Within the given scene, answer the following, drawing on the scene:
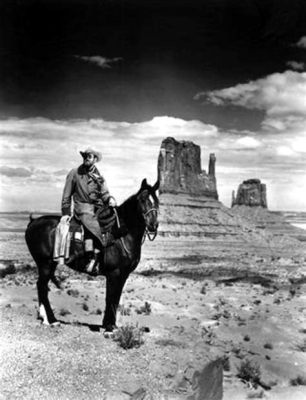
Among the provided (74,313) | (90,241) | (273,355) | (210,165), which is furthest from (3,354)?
(210,165)

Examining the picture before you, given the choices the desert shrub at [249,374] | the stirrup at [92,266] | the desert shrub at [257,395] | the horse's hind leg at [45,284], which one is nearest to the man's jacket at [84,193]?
the stirrup at [92,266]

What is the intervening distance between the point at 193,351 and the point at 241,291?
Answer: 1623 centimetres

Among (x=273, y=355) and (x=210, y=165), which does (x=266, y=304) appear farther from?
(x=210, y=165)

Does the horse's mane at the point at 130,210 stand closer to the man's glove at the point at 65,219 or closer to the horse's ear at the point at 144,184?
the horse's ear at the point at 144,184

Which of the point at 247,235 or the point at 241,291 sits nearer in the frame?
the point at 241,291

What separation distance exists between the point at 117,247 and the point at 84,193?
1293mm

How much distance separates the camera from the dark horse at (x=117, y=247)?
319 inches

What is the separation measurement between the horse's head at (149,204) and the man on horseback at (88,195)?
75cm

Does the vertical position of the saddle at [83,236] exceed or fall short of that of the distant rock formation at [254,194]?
it falls short

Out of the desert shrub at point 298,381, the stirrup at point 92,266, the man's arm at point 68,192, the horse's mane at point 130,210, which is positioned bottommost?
the desert shrub at point 298,381

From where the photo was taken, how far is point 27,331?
8141mm

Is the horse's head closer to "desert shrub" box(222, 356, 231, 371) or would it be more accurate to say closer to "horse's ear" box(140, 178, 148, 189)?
"horse's ear" box(140, 178, 148, 189)

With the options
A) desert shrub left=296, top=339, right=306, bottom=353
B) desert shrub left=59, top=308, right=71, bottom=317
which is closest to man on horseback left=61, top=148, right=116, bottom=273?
desert shrub left=59, top=308, right=71, bottom=317

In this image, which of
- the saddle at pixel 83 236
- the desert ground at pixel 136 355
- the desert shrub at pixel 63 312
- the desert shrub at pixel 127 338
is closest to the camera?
the desert ground at pixel 136 355
